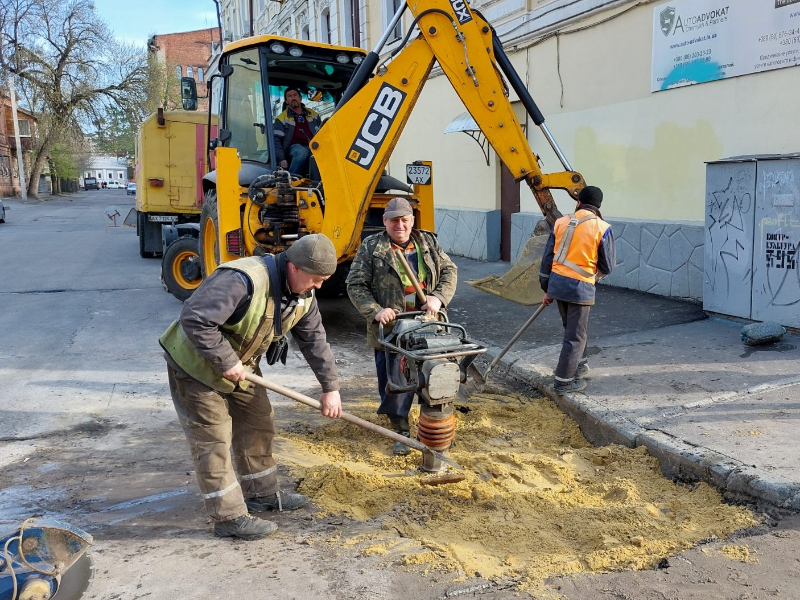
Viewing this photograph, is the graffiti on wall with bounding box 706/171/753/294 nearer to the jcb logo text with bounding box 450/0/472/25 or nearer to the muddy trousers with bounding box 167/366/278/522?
the jcb logo text with bounding box 450/0/472/25

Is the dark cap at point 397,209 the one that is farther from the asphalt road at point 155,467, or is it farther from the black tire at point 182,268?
the black tire at point 182,268

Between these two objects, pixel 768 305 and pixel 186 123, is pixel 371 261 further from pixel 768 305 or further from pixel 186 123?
pixel 186 123

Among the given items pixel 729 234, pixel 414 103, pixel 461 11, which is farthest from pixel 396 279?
pixel 729 234

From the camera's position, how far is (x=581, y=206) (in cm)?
550

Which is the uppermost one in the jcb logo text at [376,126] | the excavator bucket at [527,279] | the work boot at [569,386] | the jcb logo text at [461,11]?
the jcb logo text at [461,11]

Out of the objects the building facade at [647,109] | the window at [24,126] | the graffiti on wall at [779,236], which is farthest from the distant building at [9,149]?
the graffiti on wall at [779,236]

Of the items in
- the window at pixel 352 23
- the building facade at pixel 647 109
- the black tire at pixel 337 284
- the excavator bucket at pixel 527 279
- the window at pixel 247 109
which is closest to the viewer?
the excavator bucket at pixel 527 279

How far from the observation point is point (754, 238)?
6.79m

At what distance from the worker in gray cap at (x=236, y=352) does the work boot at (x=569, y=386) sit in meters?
2.29

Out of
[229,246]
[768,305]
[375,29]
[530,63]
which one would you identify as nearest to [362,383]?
[229,246]

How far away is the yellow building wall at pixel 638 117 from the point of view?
7.73 m

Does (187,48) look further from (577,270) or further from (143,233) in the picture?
(577,270)

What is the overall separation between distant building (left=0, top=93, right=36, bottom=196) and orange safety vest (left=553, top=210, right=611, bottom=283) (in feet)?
167

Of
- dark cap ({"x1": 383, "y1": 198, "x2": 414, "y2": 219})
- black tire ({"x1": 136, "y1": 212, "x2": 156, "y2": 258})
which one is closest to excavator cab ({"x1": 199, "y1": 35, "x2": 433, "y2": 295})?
dark cap ({"x1": 383, "y1": 198, "x2": 414, "y2": 219})
